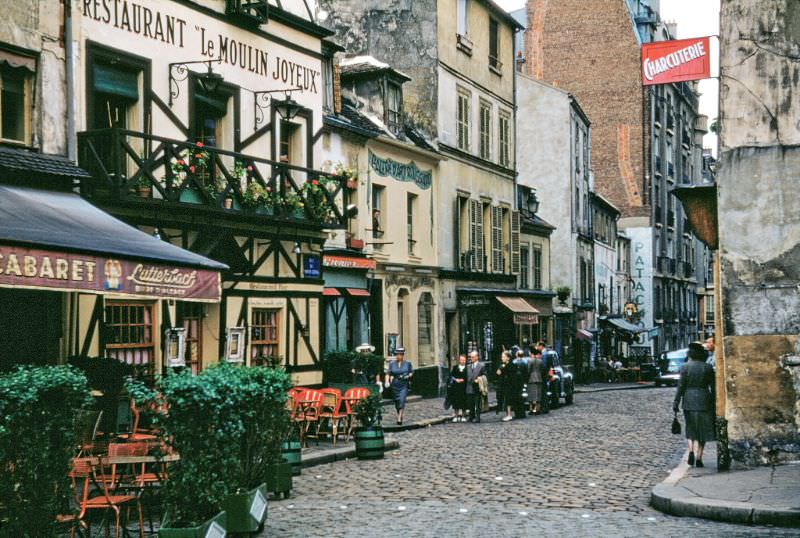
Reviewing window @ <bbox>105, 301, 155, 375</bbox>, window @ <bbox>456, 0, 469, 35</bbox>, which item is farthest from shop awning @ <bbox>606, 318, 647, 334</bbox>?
window @ <bbox>105, 301, 155, 375</bbox>

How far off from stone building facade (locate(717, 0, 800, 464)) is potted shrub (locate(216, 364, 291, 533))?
6.74m

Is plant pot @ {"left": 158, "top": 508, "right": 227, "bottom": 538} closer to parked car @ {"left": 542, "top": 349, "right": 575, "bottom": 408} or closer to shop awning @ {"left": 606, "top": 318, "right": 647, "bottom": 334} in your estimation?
parked car @ {"left": 542, "top": 349, "right": 575, "bottom": 408}

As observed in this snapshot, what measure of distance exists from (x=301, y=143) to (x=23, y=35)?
8.36 metres

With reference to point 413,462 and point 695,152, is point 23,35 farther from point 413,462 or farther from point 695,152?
point 695,152

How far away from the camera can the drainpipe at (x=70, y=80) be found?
17.0m

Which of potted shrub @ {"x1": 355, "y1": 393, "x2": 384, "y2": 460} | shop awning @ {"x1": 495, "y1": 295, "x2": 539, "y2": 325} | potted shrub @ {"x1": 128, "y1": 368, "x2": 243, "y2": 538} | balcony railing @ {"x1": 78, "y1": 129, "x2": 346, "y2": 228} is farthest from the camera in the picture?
shop awning @ {"x1": 495, "y1": 295, "x2": 539, "y2": 325}

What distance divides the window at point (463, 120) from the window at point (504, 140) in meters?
3.27

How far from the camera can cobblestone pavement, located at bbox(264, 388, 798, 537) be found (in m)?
10.3

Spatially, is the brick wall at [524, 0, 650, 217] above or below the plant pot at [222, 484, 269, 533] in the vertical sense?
above

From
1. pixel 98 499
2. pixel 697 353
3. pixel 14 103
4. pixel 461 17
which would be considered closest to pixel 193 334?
pixel 14 103

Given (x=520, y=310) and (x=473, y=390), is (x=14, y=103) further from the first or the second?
(x=520, y=310)

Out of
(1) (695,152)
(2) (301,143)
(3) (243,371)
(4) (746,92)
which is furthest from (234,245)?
(1) (695,152)

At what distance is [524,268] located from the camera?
4138 centimetres

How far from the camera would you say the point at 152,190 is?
18047 mm
